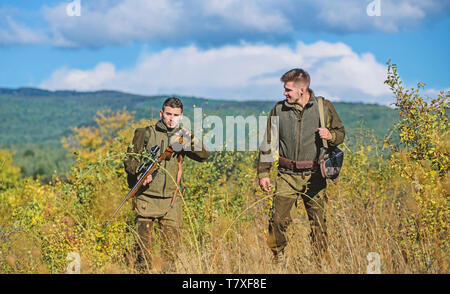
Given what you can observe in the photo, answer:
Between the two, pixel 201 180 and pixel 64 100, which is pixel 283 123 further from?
pixel 64 100

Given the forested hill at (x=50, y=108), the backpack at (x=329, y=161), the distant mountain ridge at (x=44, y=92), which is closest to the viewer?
the backpack at (x=329, y=161)

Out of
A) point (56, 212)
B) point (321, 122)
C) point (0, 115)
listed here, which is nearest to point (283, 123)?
point (321, 122)

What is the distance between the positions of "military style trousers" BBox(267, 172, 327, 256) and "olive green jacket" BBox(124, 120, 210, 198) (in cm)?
91

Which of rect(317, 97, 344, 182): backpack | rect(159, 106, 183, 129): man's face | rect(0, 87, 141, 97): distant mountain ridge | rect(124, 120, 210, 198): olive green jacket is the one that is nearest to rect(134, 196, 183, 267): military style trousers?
rect(124, 120, 210, 198): olive green jacket

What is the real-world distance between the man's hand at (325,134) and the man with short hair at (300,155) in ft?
0.36

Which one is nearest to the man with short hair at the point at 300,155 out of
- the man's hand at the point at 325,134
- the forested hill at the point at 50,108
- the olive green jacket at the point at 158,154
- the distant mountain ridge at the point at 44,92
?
the man's hand at the point at 325,134

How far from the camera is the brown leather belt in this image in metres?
4.63

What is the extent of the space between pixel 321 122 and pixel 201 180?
248 cm

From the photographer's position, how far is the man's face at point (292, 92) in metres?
4.63

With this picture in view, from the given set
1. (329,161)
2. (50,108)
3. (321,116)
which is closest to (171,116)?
(321,116)

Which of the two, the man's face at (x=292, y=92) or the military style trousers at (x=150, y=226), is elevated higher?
the man's face at (x=292, y=92)

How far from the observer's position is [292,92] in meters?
4.65

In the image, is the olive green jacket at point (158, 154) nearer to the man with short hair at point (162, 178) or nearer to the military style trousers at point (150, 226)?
the man with short hair at point (162, 178)

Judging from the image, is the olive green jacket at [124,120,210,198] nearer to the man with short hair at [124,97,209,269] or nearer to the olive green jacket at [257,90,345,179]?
the man with short hair at [124,97,209,269]
